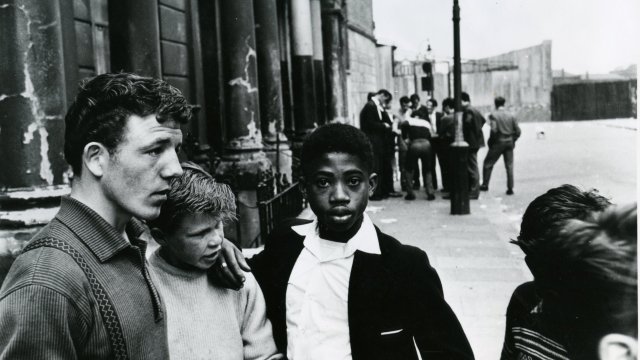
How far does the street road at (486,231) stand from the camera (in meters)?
4.47

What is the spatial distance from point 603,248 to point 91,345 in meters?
1.17

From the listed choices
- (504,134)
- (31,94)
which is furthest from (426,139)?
(31,94)

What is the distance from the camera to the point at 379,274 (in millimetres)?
2172

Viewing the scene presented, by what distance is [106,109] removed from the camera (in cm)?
163

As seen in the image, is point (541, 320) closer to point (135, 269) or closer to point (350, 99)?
point (135, 269)

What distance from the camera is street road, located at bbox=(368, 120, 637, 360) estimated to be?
447 centimetres

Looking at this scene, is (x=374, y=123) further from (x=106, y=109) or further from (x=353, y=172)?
(x=106, y=109)

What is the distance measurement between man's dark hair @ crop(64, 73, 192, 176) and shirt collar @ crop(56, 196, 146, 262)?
14 cm

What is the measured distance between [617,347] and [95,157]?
1.35 meters

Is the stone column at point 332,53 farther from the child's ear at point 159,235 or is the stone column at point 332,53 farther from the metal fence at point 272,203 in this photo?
the child's ear at point 159,235

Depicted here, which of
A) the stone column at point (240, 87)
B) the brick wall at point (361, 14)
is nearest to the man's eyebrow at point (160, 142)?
the stone column at point (240, 87)

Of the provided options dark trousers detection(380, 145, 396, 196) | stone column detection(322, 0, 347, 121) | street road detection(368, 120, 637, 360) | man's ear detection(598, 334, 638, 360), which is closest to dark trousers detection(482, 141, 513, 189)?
street road detection(368, 120, 637, 360)

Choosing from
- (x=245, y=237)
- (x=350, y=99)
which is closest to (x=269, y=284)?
(x=245, y=237)

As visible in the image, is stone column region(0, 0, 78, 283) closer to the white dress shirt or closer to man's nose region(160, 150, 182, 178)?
the white dress shirt
